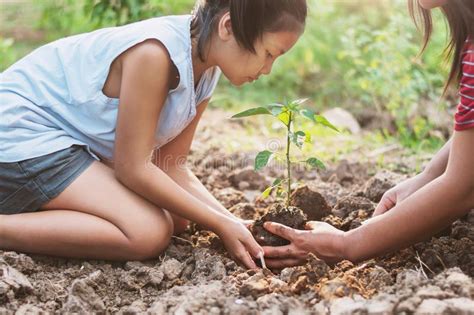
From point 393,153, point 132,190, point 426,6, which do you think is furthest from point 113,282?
point 393,153

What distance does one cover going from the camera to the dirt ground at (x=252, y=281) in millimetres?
2077

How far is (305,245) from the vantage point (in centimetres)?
259

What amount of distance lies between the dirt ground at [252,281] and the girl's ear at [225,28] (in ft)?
2.18

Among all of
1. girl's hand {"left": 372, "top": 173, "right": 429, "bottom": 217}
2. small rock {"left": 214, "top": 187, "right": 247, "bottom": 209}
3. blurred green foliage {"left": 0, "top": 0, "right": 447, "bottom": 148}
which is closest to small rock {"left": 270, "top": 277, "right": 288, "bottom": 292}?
girl's hand {"left": 372, "top": 173, "right": 429, "bottom": 217}

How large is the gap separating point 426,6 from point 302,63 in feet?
11.1

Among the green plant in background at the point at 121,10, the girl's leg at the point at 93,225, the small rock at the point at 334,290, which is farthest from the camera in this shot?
the green plant in background at the point at 121,10

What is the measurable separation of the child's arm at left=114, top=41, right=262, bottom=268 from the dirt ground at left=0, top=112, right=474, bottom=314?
10 centimetres

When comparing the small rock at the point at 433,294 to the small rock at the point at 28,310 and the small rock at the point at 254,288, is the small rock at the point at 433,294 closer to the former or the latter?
the small rock at the point at 254,288

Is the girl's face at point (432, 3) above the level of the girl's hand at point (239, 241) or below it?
above

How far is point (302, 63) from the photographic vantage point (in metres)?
5.86

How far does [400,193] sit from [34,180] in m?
1.35

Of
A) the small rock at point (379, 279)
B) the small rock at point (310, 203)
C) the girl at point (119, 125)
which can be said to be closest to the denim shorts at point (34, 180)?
the girl at point (119, 125)

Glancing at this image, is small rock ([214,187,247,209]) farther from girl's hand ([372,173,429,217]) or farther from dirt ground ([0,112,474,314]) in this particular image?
girl's hand ([372,173,429,217])

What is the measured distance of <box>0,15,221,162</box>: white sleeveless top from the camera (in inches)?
107
